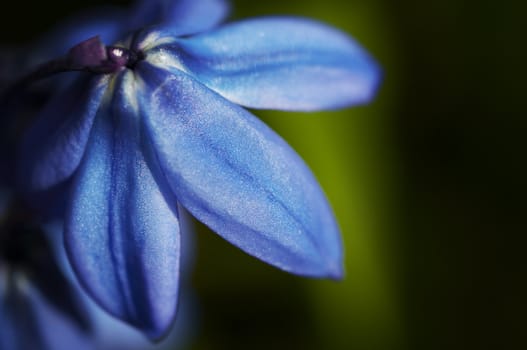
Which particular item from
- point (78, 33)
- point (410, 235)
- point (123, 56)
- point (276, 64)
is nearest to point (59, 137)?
point (123, 56)

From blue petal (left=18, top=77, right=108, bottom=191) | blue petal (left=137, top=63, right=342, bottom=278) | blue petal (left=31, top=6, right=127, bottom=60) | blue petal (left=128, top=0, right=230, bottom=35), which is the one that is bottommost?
blue petal (left=137, top=63, right=342, bottom=278)

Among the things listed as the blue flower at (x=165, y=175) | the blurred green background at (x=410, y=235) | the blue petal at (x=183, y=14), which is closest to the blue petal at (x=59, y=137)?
the blue flower at (x=165, y=175)

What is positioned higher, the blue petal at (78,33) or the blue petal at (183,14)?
the blue petal at (78,33)

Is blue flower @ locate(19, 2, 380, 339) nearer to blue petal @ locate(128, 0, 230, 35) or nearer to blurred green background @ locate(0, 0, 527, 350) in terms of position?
blue petal @ locate(128, 0, 230, 35)

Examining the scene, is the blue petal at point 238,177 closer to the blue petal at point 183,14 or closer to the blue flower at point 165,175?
the blue flower at point 165,175

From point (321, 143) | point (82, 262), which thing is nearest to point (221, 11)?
point (82, 262)

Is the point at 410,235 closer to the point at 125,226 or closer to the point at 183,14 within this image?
the point at 183,14

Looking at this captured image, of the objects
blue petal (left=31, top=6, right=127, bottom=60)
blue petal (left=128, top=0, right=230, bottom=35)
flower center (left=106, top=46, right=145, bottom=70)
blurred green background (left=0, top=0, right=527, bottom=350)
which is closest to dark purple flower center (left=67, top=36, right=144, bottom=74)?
flower center (left=106, top=46, right=145, bottom=70)

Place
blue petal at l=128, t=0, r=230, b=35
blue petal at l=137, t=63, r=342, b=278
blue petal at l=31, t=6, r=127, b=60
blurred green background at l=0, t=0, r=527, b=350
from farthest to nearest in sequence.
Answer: blurred green background at l=0, t=0, r=527, b=350 < blue petal at l=31, t=6, r=127, b=60 < blue petal at l=128, t=0, r=230, b=35 < blue petal at l=137, t=63, r=342, b=278
